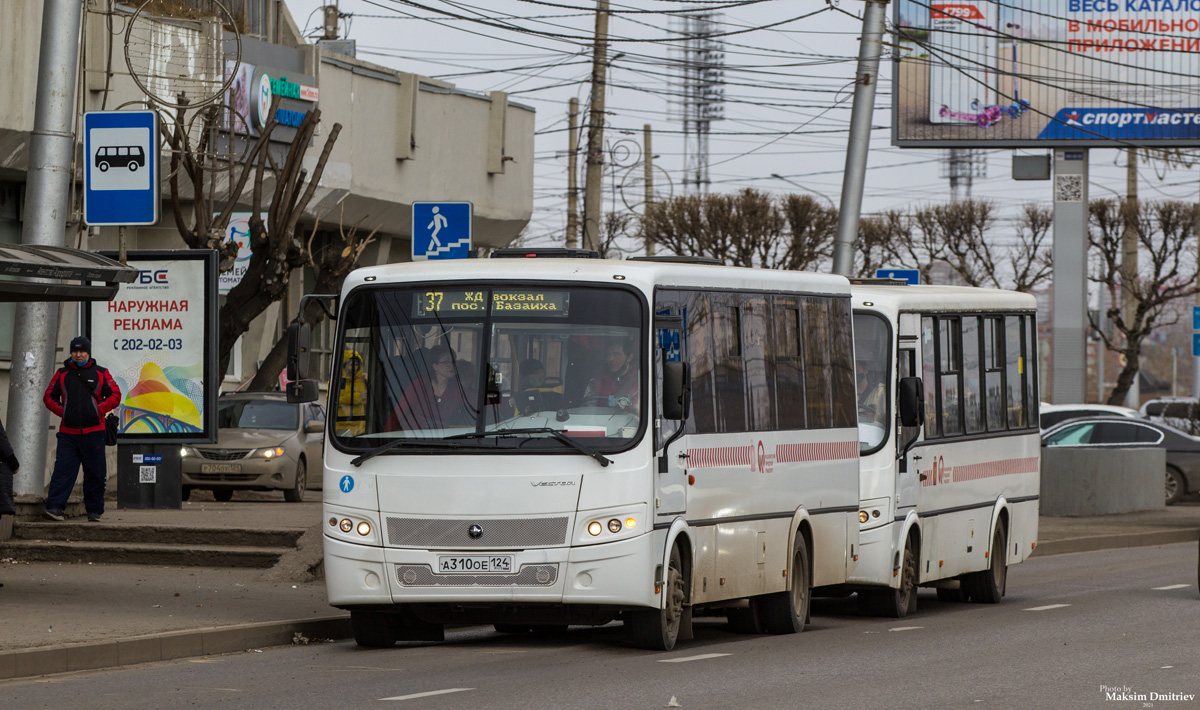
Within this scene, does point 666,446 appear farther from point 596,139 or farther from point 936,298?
point 596,139

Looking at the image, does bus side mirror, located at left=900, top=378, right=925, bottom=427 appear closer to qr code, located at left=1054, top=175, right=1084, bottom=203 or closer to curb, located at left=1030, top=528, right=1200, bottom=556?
curb, located at left=1030, top=528, right=1200, bottom=556

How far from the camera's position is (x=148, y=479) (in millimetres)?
22391

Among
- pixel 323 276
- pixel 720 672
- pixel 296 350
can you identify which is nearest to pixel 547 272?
pixel 296 350

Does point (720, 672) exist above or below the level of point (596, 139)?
below

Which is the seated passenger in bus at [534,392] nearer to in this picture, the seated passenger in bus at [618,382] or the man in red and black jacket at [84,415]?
the seated passenger in bus at [618,382]

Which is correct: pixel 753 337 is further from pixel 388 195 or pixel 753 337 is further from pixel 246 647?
pixel 388 195

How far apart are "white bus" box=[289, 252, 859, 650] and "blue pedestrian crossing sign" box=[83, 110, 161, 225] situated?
4210 millimetres

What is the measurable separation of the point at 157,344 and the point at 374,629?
27.7ft

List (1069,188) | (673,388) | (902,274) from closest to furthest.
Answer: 1. (673,388)
2. (902,274)
3. (1069,188)

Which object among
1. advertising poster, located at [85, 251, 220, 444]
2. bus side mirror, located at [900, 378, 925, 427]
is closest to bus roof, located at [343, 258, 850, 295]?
bus side mirror, located at [900, 378, 925, 427]

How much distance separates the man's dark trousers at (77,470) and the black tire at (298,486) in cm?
820

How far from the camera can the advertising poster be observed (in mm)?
20125

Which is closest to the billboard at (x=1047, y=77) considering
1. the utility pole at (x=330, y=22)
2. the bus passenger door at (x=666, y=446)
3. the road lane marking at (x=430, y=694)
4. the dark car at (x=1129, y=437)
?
the dark car at (x=1129, y=437)

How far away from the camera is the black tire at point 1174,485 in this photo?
34281 millimetres
